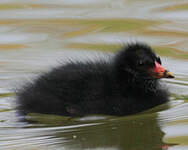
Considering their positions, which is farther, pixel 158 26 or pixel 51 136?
pixel 158 26

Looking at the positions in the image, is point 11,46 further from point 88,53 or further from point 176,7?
point 176,7

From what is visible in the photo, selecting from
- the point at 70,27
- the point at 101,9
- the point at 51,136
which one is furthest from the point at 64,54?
the point at 51,136

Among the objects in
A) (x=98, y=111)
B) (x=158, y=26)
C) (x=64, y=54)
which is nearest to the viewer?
(x=98, y=111)

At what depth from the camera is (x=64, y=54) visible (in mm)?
10555

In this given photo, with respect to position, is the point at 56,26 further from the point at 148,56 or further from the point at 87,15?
the point at 148,56

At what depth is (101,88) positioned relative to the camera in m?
7.98

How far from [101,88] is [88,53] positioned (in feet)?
8.50

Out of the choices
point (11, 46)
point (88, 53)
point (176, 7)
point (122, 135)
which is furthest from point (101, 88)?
point (176, 7)

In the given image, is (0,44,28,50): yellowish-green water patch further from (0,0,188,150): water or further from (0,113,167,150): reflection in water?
(0,113,167,150): reflection in water

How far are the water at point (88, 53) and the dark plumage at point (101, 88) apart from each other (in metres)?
0.11

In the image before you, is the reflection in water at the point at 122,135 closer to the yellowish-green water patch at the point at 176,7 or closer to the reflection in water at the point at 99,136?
the reflection in water at the point at 99,136

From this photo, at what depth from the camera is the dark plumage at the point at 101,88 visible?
7887mm

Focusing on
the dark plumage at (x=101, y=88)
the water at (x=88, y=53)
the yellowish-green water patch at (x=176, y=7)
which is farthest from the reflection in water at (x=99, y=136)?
the yellowish-green water patch at (x=176, y=7)

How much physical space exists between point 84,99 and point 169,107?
962 mm
